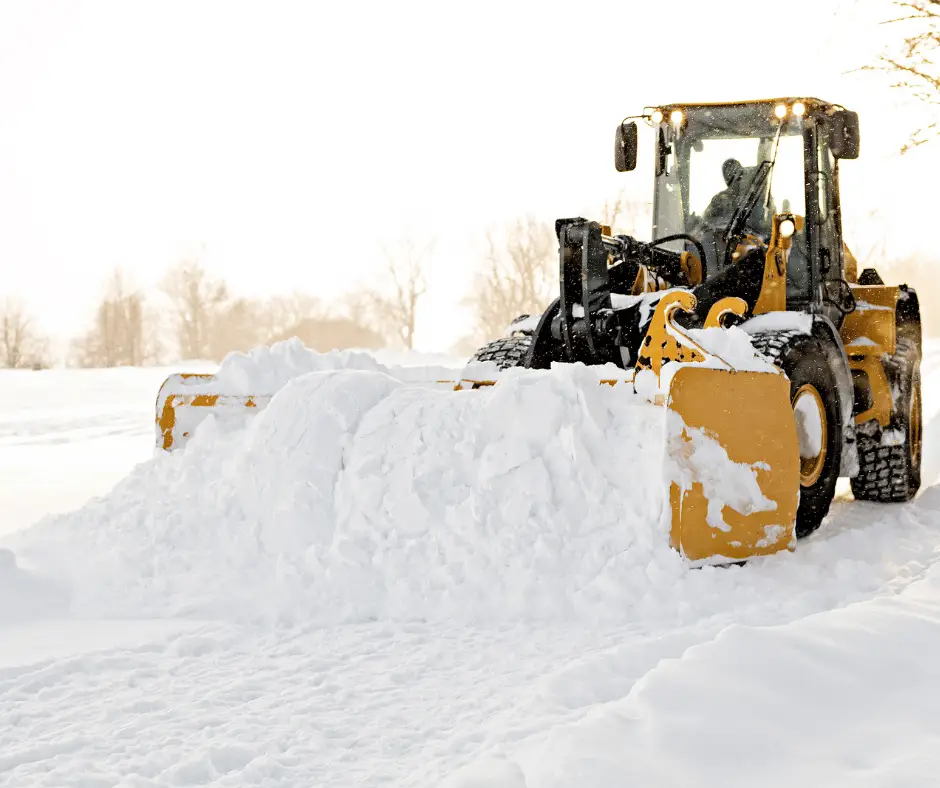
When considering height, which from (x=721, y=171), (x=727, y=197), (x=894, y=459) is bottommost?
(x=894, y=459)

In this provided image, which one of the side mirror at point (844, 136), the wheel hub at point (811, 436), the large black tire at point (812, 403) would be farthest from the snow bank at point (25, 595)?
the side mirror at point (844, 136)

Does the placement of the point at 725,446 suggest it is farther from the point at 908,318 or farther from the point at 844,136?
the point at 908,318

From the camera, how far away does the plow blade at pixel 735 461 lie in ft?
14.2

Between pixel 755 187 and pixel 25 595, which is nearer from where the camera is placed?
pixel 25 595

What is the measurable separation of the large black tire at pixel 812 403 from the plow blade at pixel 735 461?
0.47 meters

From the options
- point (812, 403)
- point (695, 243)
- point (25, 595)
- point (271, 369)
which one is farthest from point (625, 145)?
point (25, 595)

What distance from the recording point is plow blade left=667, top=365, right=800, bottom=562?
4.33 meters

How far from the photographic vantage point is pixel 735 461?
14.8 feet

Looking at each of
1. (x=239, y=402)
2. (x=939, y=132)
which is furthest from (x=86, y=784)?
→ (x=939, y=132)

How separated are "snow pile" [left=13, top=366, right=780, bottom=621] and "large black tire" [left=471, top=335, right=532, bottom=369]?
1.36 metres

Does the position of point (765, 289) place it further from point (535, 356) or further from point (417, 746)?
point (417, 746)

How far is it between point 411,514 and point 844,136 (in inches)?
141

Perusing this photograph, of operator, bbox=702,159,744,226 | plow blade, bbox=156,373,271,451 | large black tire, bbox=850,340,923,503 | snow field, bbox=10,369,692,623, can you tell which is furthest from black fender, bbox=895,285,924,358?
plow blade, bbox=156,373,271,451

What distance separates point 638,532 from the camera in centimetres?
427
